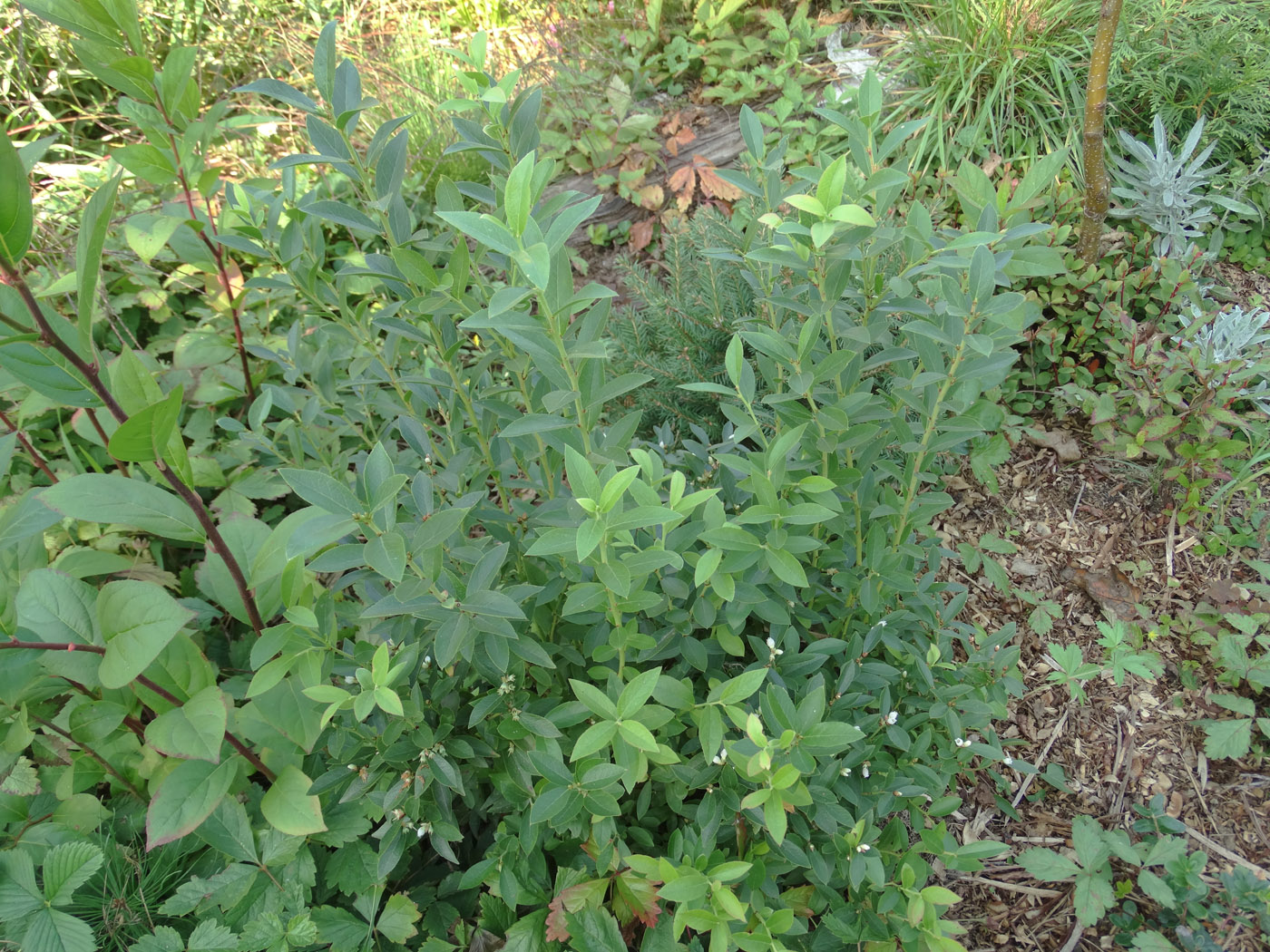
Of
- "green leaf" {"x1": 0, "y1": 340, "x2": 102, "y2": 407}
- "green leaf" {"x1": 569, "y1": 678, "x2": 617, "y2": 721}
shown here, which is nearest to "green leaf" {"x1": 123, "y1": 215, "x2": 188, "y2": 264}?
"green leaf" {"x1": 0, "y1": 340, "x2": 102, "y2": 407}

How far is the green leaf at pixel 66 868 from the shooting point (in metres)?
1.35

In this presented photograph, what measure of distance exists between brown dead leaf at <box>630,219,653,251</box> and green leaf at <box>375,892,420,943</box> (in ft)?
9.29

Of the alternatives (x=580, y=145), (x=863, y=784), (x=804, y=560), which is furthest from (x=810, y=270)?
(x=580, y=145)

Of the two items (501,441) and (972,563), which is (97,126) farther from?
(972,563)

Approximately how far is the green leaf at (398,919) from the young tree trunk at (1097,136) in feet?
9.42

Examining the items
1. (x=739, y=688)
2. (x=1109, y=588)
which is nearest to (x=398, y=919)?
(x=739, y=688)

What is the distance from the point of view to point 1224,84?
2926 millimetres

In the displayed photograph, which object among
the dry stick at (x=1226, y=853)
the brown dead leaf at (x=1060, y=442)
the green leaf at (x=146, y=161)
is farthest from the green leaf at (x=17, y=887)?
the brown dead leaf at (x=1060, y=442)

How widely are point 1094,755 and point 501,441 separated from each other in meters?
1.82

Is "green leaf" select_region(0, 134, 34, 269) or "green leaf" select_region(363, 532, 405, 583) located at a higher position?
"green leaf" select_region(0, 134, 34, 269)

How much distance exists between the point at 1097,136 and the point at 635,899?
2.70 metres

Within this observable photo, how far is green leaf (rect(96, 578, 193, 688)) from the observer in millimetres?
1063

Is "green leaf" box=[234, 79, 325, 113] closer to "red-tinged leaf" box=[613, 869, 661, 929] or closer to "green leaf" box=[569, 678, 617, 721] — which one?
"green leaf" box=[569, 678, 617, 721]

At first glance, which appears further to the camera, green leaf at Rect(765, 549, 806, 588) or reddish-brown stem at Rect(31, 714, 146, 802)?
reddish-brown stem at Rect(31, 714, 146, 802)
